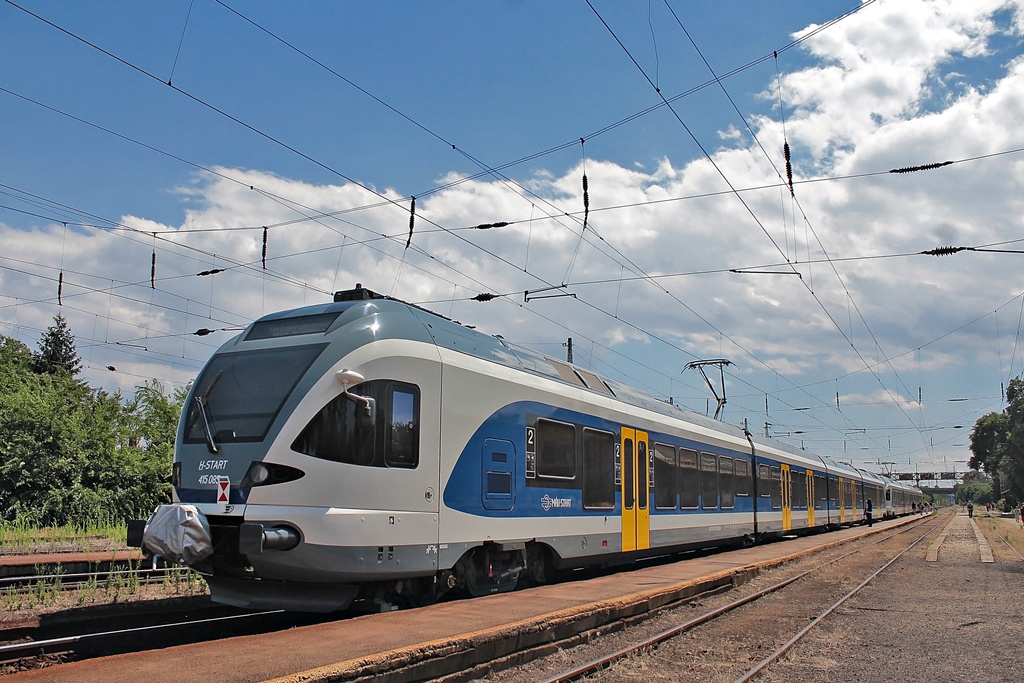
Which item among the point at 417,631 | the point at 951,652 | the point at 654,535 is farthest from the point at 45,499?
the point at 951,652

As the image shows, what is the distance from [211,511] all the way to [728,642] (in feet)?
20.0

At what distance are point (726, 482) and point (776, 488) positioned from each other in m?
6.24

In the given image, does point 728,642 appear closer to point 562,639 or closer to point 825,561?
point 562,639

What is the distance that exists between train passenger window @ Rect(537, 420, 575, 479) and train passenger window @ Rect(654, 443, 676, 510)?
4066 millimetres

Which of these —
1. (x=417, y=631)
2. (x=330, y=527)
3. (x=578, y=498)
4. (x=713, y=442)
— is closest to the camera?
(x=417, y=631)

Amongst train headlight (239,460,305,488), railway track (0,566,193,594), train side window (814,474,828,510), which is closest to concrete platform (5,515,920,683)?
train headlight (239,460,305,488)

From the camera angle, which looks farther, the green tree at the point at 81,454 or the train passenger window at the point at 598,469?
the green tree at the point at 81,454

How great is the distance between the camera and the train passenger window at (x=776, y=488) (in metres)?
26.8

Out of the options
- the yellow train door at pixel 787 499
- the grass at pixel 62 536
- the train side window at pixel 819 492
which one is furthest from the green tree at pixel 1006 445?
the grass at pixel 62 536

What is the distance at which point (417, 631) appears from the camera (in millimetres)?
7906

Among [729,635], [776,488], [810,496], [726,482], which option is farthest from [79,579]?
[810,496]

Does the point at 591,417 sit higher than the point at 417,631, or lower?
higher

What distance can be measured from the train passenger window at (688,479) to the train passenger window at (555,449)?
549cm

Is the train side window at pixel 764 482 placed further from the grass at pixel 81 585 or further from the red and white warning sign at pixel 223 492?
the red and white warning sign at pixel 223 492
